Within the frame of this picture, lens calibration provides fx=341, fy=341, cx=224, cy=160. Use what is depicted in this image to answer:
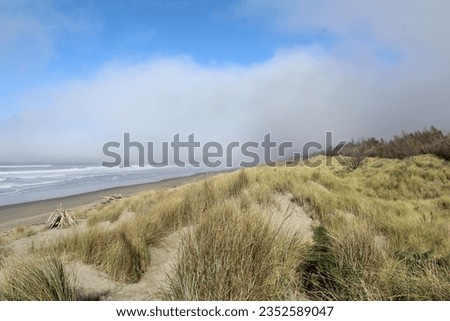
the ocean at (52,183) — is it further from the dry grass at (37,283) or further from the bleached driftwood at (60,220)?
the dry grass at (37,283)

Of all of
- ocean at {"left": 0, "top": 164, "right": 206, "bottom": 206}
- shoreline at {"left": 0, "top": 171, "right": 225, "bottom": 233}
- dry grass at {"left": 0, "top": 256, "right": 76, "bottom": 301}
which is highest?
dry grass at {"left": 0, "top": 256, "right": 76, "bottom": 301}

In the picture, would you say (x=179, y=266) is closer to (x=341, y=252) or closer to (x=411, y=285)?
(x=341, y=252)

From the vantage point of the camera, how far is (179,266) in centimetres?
268

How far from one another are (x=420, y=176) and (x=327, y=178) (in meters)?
4.54

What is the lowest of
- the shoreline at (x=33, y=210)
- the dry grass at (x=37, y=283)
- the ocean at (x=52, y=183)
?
the shoreline at (x=33, y=210)

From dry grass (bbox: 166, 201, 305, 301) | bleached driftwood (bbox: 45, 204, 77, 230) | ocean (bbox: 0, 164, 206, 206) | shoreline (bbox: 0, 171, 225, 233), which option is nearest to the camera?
dry grass (bbox: 166, 201, 305, 301)

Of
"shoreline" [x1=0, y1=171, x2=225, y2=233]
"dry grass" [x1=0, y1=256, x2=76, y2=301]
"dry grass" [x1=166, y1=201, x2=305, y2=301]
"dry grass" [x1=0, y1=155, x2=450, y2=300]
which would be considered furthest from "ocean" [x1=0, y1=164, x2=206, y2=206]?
"dry grass" [x1=166, y1=201, x2=305, y2=301]

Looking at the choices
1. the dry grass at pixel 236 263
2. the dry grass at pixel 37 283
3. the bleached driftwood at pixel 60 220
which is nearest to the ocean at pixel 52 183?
the bleached driftwood at pixel 60 220

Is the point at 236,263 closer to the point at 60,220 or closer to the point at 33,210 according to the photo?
the point at 60,220

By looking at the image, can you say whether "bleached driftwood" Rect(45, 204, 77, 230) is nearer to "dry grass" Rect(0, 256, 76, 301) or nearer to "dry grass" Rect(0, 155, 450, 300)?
"dry grass" Rect(0, 155, 450, 300)

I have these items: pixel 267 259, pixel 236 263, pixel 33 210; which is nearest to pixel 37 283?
pixel 236 263

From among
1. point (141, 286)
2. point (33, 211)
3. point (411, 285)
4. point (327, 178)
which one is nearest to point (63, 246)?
point (141, 286)

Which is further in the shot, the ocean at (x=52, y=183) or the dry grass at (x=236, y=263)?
the ocean at (x=52, y=183)
